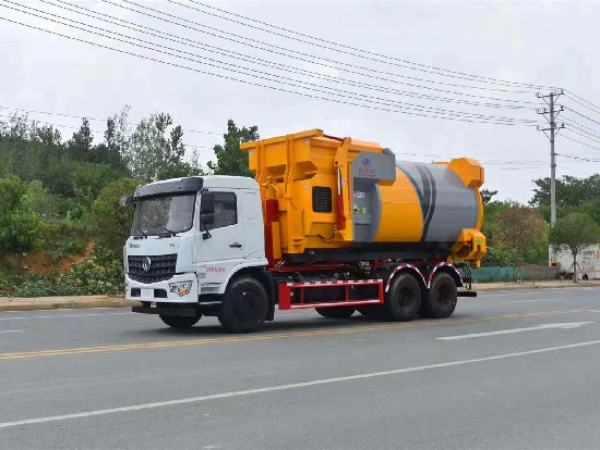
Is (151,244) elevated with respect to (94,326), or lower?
elevated

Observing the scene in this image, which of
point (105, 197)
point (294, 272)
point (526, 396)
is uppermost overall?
point (105, 197)

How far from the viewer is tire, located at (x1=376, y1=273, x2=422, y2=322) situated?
16.9 m

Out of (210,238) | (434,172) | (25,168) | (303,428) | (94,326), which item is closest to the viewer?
(303,428)

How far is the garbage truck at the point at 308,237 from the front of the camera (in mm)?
13969

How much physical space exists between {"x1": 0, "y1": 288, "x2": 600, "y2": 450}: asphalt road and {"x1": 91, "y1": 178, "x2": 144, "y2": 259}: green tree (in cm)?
835

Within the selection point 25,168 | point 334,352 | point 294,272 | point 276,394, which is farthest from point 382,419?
point 25,168

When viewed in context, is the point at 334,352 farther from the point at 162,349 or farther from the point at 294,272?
the point at 294,272

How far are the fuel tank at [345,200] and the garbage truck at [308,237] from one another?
3 centimetres

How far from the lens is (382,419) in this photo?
713 centimetres

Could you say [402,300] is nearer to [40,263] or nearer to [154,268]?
[154,268]

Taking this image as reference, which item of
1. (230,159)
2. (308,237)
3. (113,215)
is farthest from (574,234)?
(308,237)

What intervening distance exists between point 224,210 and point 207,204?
1.54 ft

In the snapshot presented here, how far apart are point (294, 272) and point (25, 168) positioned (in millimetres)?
40837

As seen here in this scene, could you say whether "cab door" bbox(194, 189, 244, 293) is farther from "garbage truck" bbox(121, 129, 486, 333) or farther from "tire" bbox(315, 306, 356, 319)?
"tire" bbox(315, 306, 356, 319)
